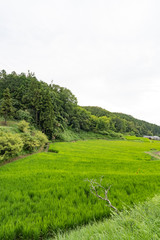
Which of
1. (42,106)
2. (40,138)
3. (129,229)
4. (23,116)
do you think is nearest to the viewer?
(129,229)

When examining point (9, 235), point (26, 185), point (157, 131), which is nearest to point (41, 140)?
point (26, 185)

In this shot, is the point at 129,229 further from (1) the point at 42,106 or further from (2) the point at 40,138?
(1) the point at 42,106

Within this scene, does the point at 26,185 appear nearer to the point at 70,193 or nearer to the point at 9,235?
the point at 70,193

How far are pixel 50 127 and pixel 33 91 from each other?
13669mm

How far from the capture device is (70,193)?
409cm

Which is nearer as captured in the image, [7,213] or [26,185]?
[7,213]

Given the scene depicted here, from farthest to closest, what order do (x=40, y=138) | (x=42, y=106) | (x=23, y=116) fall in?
(x=42, y=106) → (x=23, y=116) → (x=40, y=138)

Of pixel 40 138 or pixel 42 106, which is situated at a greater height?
pixel 42 106

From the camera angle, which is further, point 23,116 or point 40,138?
point 23,116

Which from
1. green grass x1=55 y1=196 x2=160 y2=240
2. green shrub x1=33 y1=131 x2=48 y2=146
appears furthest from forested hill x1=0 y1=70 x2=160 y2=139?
green grass x1=55 y1=196 x2=160 y2=240

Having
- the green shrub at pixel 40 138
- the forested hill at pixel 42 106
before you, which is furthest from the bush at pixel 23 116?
the green shrub at pixel 40 138

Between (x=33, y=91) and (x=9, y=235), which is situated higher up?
(x=33, y=91)

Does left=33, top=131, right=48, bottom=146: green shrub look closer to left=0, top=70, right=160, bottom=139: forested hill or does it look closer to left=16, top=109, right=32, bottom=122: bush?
left=0, top=70, right=160, bottom=139: forested hill

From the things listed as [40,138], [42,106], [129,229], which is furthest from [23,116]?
[129,229]
